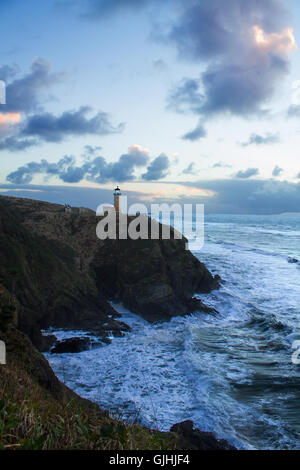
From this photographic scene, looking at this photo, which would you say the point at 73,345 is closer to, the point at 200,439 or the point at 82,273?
the point at 82,273

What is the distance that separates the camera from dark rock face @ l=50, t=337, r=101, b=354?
18.2m

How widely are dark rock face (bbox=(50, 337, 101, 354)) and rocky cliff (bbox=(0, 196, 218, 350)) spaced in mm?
790

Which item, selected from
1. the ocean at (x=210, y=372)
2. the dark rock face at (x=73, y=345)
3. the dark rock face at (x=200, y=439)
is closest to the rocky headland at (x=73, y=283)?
the dark rock face at (x=200, y=439)

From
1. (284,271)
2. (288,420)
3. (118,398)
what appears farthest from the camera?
(284,271)

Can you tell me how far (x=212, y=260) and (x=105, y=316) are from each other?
93.5 ft

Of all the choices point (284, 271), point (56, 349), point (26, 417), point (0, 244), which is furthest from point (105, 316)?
point (284, 271)

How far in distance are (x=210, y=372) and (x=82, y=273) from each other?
15369 millimetres

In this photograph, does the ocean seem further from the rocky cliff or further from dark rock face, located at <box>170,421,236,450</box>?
the rocky cliff

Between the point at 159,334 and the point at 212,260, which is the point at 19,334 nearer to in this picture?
the point at 159,334

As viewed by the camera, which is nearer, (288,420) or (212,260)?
(288,420)

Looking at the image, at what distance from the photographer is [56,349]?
1806 cm

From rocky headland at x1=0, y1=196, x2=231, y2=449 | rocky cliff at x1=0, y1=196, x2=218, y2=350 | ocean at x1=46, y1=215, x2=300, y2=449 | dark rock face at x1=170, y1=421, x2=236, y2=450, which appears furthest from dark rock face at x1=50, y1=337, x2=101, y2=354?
dark rock face at x1=170, y1=421, x2=236, y2=450

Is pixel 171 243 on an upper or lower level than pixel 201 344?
upper
